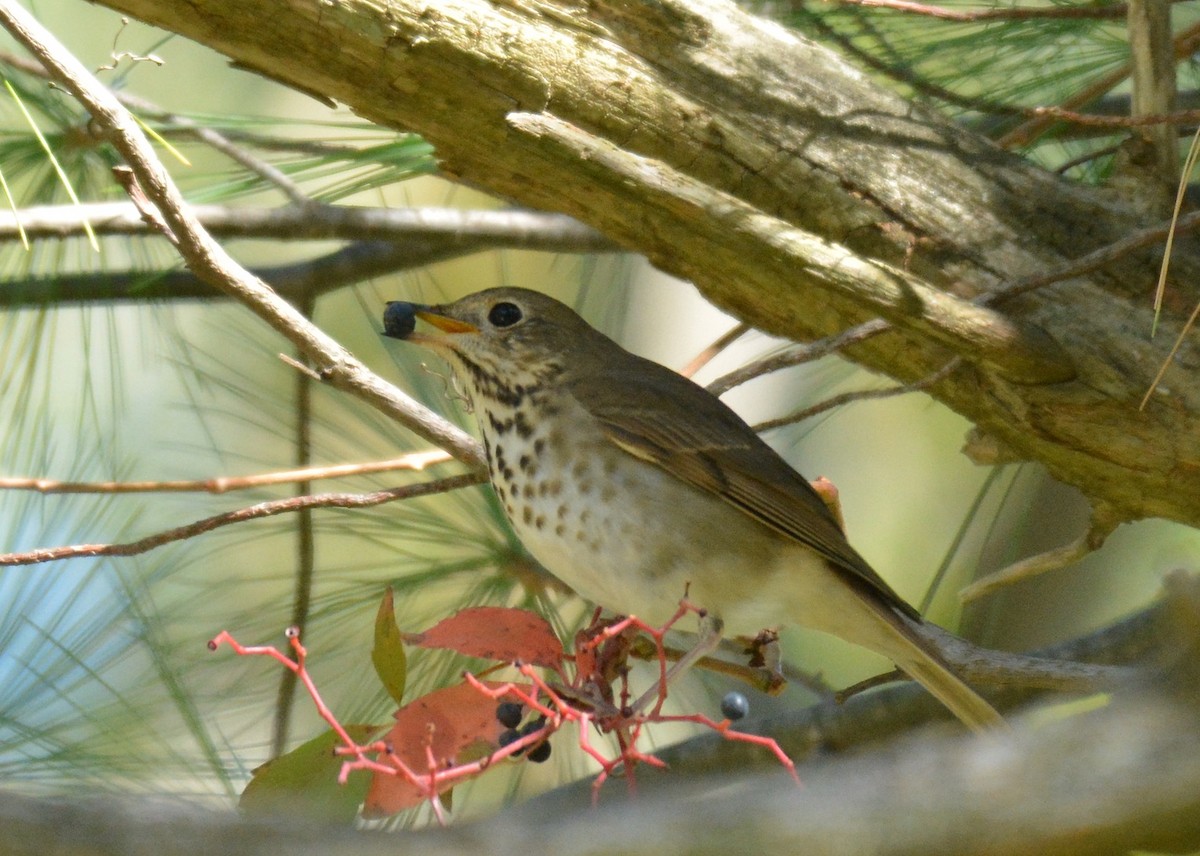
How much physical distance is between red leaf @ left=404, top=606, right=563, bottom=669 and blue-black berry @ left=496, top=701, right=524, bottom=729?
0.07 meters

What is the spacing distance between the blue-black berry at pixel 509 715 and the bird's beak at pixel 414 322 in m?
1.03

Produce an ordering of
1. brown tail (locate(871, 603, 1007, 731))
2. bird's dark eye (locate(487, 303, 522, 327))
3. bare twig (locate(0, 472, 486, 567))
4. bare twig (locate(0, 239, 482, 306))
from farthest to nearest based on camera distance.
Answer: bare twig (locate(0, 239, 482, 306)) < bird's dark eye (locate(487, 303, 522, 327)) < brown tail (locate(871, 603, 1007, 731)) < bare twig (locate(0, 472, 486, 567))

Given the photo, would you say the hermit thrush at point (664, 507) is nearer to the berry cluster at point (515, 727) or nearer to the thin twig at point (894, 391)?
the thin twig at point (894, 391)

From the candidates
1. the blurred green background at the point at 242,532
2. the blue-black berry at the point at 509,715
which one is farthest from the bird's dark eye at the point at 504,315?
the blue-black berry at the point at 509,715

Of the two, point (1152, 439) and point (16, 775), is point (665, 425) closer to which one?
point (1152, 439)

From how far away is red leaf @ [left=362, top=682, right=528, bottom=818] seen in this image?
180 cm

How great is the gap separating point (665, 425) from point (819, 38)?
1.09 m

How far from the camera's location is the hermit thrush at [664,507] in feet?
8.29

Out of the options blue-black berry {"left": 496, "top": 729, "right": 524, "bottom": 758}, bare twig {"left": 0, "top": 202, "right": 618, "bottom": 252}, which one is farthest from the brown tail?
bare twig {"left": 0, "top": 202, "right": 618, "bottom": 252}

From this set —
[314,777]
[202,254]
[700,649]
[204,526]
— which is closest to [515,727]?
[314,777]

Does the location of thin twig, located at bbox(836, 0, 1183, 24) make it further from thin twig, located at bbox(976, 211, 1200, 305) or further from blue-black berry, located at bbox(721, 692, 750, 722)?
blue-black berry, located at bbox(721, 692, 750, 722)

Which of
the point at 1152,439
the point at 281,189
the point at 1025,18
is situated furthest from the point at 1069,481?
the point at 281,189

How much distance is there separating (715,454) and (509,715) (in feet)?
3.01

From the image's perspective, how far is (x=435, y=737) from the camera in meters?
1.86
